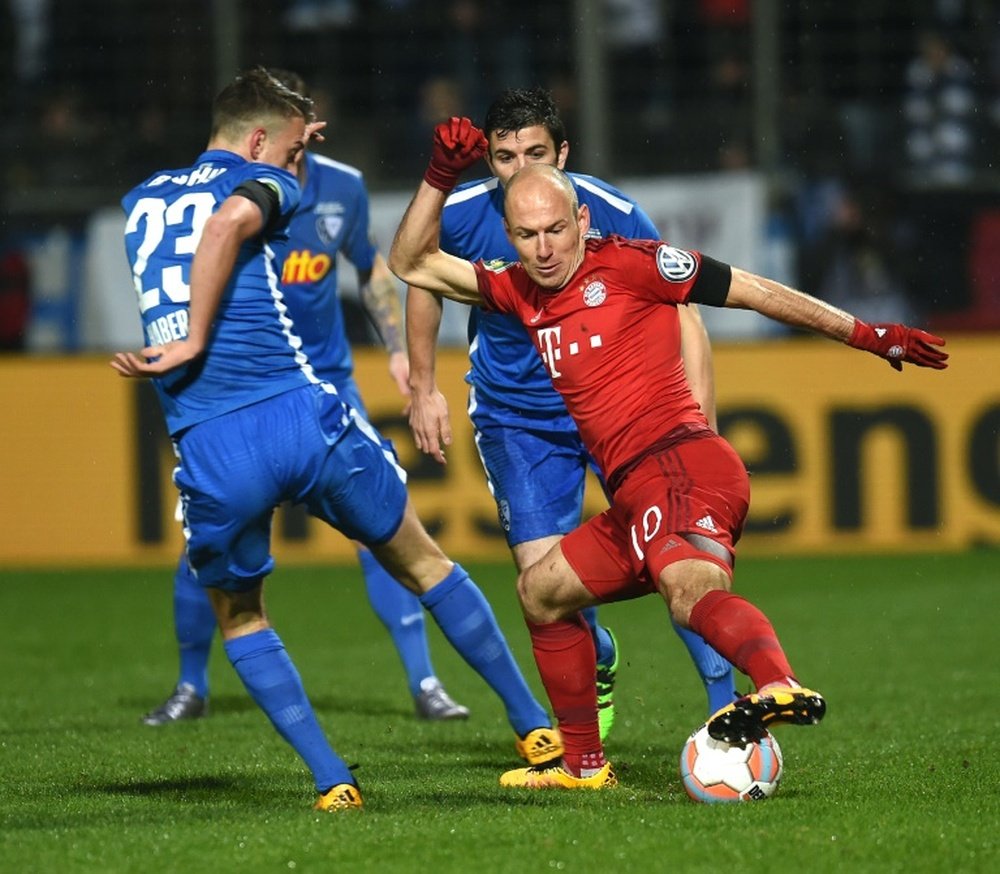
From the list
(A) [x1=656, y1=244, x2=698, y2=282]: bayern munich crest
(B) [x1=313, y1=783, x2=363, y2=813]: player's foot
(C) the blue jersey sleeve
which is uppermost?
(C) the blue jersey sleeve

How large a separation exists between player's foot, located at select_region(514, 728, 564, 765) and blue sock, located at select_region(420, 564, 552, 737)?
0.05 meters

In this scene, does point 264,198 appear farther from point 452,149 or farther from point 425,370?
point 425,370

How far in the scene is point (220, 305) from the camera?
5.04 metres

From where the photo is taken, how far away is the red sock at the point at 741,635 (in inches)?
170

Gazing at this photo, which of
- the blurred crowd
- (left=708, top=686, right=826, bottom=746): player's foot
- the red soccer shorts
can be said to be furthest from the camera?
the blurred crowd

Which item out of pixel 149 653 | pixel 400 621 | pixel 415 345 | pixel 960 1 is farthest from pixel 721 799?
pixel 960 1

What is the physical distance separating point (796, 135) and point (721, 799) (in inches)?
372

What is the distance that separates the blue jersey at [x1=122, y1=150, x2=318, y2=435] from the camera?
197 inches

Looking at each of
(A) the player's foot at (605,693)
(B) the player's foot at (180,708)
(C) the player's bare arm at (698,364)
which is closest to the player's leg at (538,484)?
(A) the player's foot at (605,693)

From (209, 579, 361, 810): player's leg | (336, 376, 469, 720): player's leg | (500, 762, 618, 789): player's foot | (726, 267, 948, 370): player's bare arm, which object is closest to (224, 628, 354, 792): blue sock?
(209, 579, 361, 810): player's leg

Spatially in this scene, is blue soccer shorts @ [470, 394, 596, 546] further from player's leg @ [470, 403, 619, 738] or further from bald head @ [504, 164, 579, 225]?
bald head @ [504, 164, 579, 225]

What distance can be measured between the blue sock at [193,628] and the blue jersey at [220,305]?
86.4 inches

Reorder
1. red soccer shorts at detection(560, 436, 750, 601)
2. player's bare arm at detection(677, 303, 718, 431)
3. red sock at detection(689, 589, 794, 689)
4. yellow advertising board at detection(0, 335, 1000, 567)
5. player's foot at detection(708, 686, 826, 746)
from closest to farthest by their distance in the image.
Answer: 1. player's foot at detection(708, 686, 826, 746)
2. red sock at detection(689, 589, 794, 689)
3. red soccer shorts at detection(560, 436, 750, 601)
4. player's bare arm at detection(677, 303, 718, 431)
5. yellow advertising board at detection(0, 335, 1000, 567)

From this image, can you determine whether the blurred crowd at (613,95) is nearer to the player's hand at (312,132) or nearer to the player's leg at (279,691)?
the player's hand at (312,132)
